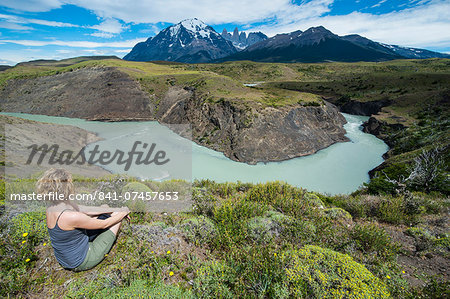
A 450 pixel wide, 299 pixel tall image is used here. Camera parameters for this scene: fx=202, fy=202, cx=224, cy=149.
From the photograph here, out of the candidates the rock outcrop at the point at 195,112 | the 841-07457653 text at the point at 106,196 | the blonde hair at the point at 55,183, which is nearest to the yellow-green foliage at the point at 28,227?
the 841-07457653 text at the point at 106,196

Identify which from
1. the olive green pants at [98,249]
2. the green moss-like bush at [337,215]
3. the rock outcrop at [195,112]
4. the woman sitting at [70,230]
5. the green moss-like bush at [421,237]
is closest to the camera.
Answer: the woman sitting at [70,230]

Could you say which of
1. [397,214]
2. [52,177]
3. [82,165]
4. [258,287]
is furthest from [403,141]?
[82,165]

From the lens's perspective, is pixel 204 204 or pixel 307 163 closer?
pixel 204 204

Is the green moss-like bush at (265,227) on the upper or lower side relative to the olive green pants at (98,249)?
lower

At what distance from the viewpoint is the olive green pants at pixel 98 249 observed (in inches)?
146

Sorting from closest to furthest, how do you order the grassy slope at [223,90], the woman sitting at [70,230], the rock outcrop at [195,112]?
the woman sitting at [70,230], the rock outcrop at [195,112], the grassy slope at [223,90]

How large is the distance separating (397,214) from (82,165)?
24223mm

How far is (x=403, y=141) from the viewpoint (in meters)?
25.0

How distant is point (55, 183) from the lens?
3.30m

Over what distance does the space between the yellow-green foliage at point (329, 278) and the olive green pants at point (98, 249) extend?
3.47 meters

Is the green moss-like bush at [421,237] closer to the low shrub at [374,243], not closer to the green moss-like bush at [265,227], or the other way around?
the low shrub at [374,243]

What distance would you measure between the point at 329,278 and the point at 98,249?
4.30 metres

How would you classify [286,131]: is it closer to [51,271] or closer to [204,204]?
[204,204]

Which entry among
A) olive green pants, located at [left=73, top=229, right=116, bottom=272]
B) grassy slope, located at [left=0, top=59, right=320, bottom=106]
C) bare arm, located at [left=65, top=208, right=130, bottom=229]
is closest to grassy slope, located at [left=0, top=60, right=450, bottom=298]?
olive green pants, located at [left=73, top=229, right=116, bottom=272]
